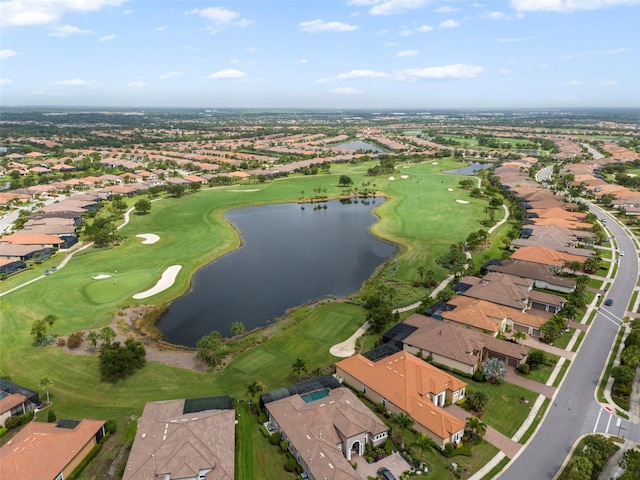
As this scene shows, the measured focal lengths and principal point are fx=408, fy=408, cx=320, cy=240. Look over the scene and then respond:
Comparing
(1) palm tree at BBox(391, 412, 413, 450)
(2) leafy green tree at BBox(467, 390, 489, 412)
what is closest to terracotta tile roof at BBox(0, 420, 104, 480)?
(1) palm tree at BBox(391, 412, 413, 450)

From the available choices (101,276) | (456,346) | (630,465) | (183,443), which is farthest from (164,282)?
(630,465)

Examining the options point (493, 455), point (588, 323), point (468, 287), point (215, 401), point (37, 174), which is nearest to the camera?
point (493, 455)

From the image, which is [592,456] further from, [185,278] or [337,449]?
[185,278]

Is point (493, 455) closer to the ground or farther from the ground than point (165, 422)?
closer to the ground

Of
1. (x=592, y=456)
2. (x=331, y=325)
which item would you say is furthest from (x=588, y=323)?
(x=331, y=325)

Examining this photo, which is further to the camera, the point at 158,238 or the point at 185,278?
the point at 158,238

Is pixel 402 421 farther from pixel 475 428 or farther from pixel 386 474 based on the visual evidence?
pixel 475 428

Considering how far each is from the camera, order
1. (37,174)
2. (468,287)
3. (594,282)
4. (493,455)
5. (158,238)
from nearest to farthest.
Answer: (493,455) → (468,287) → (594,282) → (158,238) → (37,174)
